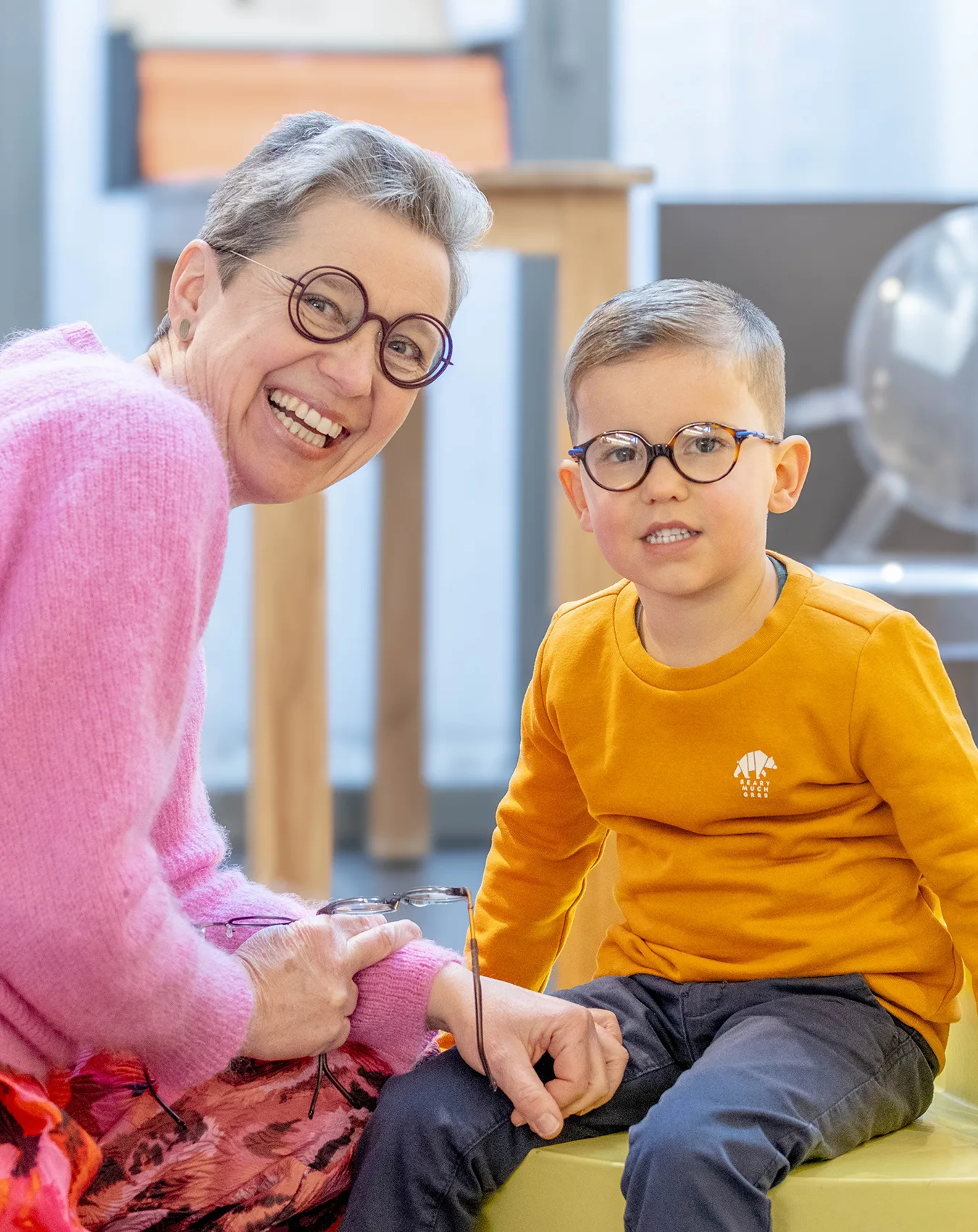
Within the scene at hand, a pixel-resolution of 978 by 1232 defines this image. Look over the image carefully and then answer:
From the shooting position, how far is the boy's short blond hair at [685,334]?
37.9 inches

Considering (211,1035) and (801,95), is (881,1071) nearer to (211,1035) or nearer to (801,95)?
(211,1035)

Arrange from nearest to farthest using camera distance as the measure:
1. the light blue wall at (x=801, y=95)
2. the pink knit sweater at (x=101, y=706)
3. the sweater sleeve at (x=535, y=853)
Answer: the pink knit sweater at (x=101, y=706) → the sweater sleeve at (x=535, y=853) → the light blue wall at (x=801, y=95)

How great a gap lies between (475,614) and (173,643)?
209 centimetres

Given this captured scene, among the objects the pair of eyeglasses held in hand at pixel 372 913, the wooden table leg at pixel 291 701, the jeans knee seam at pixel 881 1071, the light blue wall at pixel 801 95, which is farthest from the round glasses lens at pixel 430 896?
the light blue wall at pixel 801 95

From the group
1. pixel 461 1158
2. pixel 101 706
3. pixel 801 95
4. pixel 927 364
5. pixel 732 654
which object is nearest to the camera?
pixel 101 706

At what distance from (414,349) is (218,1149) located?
20.3 inches

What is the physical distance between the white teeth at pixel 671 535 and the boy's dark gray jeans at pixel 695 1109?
0.96 ft

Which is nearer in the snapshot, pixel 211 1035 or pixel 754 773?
pixel 211 1035

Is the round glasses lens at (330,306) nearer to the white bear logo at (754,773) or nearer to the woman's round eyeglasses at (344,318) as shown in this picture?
the woman's round eyeglasses at (344,318)

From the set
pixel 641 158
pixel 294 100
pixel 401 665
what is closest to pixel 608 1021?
pixel 294 100

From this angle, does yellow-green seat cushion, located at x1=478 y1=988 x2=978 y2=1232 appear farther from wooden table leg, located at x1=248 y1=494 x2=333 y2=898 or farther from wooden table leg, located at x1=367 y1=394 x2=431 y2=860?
wooden table leg, located at x1=367 y1=394 x2=431 y2=860

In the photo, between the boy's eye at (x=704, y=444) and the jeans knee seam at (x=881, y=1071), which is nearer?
the jeans knee seam at (x=881, y=1071)

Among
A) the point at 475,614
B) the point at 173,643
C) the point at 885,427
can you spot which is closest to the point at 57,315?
the point at 475,614

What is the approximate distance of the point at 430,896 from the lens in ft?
3.01
